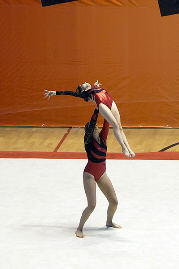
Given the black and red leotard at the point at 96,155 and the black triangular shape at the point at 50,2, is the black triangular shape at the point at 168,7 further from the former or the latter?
the black and red leotard at the point at 96,155

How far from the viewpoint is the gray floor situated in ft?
18.1

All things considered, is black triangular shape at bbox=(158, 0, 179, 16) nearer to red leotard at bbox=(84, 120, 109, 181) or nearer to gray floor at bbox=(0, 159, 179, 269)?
gray floor at bbox=(0, 159, 179, 269)

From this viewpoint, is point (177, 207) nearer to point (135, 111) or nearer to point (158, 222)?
point (158, 222)

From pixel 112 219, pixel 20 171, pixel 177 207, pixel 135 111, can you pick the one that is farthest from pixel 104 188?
pixel 135 111

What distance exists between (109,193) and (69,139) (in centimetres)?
405

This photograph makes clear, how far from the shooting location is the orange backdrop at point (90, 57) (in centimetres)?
1038

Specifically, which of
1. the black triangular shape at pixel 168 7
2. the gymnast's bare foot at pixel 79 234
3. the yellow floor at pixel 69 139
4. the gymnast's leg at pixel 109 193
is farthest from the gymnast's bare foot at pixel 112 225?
the black triangular shape at pixel 168 7

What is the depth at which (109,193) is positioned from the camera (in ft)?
19.7

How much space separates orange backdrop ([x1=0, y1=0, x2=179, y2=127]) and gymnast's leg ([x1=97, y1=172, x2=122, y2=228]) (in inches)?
183

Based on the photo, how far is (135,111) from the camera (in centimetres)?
1067

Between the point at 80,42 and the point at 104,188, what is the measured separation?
499 cm

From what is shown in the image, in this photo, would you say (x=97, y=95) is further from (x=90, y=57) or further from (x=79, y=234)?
(x=90, y=57)

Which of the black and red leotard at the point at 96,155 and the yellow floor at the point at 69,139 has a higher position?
the black and red leotard at the point at 96,155

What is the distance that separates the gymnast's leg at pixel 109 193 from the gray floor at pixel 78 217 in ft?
0.37
